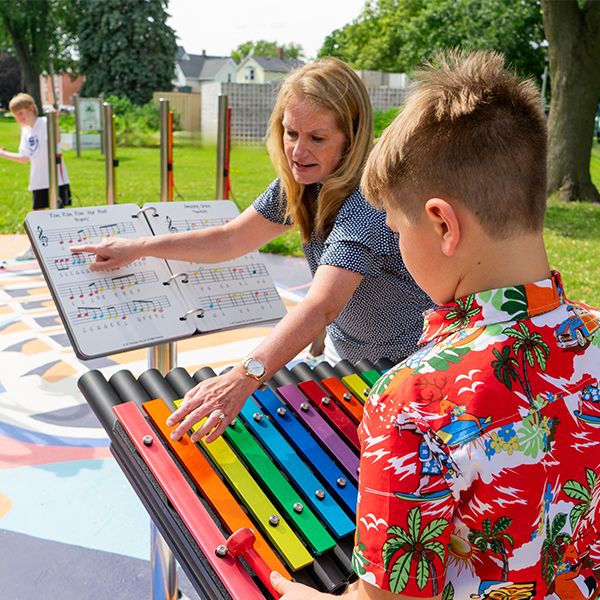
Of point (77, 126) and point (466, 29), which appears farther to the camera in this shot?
point (466, 29)

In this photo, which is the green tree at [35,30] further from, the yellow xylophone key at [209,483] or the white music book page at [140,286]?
the yellow xylophone key at [209,483]

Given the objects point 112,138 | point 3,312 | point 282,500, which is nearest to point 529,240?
point 282,500

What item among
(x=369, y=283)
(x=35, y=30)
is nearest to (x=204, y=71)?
(x=35, y=30)

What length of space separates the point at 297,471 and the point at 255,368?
0.26 metres

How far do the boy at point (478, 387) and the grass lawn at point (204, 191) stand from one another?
540 centimetres

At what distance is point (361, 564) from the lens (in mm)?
864

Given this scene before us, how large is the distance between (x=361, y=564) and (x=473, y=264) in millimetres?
425

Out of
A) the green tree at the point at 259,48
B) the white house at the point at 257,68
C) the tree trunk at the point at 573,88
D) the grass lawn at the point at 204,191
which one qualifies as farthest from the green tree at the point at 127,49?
the green tree at the point at 259,48

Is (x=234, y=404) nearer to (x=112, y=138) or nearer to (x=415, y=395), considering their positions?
(x=415, y=395)

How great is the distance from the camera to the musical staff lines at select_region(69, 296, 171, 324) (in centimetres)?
207

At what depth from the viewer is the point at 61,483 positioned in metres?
3.01

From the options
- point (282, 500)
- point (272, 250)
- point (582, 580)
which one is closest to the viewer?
point (582, 580)

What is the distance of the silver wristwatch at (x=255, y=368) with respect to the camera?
5.05 ft

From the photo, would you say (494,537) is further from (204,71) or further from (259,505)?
(204,71)
